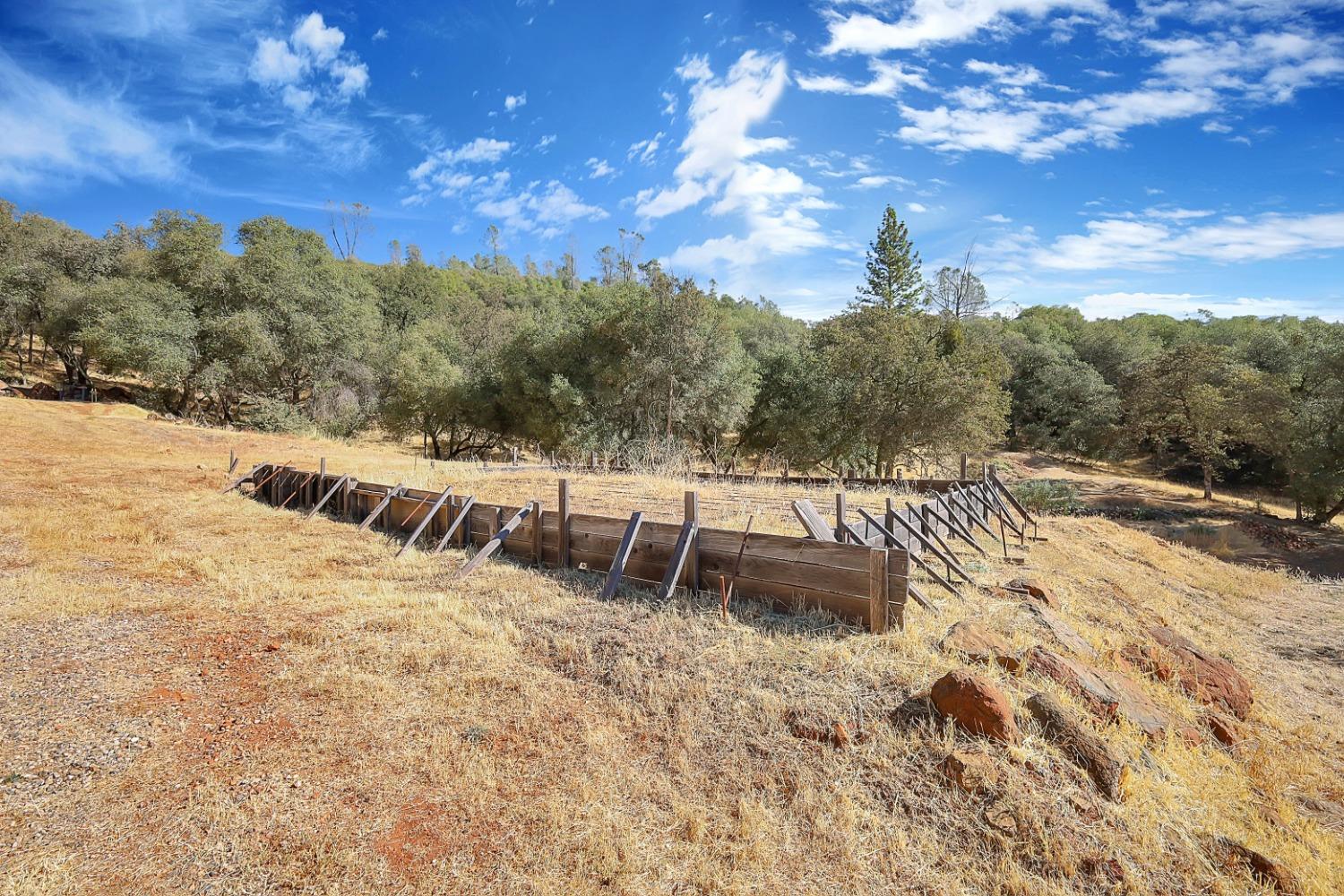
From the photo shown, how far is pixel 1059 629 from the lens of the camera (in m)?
5.43

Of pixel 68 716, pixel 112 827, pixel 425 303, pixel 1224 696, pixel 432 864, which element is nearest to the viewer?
pixel 432 864

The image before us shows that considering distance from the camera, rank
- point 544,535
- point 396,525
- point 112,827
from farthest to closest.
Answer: point 396,525 < point 544,535 < point 112,827

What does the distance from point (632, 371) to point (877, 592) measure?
17.0m

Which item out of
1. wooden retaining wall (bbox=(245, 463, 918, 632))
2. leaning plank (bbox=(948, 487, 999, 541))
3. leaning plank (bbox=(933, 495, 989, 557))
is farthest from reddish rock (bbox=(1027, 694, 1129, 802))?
leaning plank (bbox=(948, 487, 999, 541))

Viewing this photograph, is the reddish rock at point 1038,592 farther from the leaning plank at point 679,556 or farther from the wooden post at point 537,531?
the wooden post at point 537,531

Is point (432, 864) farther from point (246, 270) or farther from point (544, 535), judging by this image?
point (246, 270)

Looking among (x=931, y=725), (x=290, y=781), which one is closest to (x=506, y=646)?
(x=290, y=781)

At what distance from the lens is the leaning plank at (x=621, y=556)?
240 inches

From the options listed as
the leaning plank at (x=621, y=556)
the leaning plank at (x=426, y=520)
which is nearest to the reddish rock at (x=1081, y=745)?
the leaning plank at (x=621, y=556)

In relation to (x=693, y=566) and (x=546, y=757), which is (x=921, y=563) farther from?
(x=546, y=757)

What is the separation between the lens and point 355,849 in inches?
117

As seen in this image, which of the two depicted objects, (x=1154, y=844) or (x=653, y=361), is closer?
(x=1154, y=844)

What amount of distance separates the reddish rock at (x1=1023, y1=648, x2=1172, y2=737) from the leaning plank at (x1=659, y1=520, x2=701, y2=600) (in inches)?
122

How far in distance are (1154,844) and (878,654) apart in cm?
178
